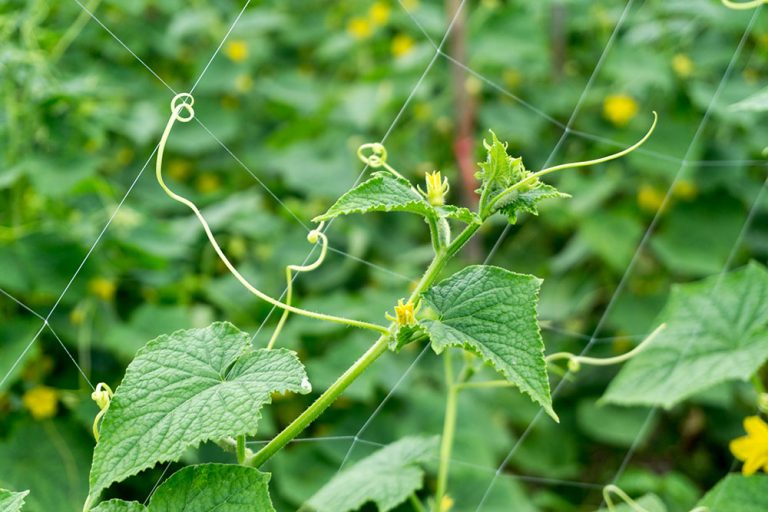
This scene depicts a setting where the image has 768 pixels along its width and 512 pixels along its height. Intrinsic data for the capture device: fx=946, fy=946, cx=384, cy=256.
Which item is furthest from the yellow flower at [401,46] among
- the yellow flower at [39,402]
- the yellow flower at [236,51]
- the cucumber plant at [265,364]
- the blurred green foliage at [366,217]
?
the cucumber plant at [265,364]

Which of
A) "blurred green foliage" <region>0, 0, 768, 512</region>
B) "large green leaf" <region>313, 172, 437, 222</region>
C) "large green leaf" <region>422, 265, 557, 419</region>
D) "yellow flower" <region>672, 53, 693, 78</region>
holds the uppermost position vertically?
"yellow flower" <region>672, 53, 693, 78</region>

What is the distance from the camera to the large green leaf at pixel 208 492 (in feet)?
1.82

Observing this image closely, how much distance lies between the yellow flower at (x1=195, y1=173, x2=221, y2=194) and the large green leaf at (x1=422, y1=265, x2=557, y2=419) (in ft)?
4.44

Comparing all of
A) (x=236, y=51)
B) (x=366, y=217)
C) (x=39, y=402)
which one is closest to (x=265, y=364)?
(x=39, y=402)

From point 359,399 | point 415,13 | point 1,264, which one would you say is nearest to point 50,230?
Result: point 1,264

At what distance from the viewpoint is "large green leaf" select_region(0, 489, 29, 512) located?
53 cm

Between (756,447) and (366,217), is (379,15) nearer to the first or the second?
(366,217)

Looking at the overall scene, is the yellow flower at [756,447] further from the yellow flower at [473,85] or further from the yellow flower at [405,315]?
the yellow flower at [473,85]

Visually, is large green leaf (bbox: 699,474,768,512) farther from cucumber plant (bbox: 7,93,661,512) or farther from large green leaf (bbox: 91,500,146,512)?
large green leaf (bbox: 91,500,146,512)

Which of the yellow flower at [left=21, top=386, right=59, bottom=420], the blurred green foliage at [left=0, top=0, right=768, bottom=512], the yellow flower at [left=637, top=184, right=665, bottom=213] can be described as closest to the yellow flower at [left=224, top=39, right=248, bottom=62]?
the blurred green foliage at [left=0, top=0, right=768, bottom=512]

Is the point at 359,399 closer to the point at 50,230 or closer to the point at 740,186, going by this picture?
the point at 50,230

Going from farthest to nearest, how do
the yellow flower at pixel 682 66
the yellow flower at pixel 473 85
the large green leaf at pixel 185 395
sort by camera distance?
1. the yellow flower at pixel 473 85
2. the yellow flower at pixel 682 66
3. the large green leaf at pixel 185 395

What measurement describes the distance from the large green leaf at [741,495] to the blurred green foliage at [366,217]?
0.44 meters

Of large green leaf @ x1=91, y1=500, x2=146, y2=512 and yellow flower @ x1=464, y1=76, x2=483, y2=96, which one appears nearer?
large green leaf @ x1=91, y1=500, x2=146, y2=512
